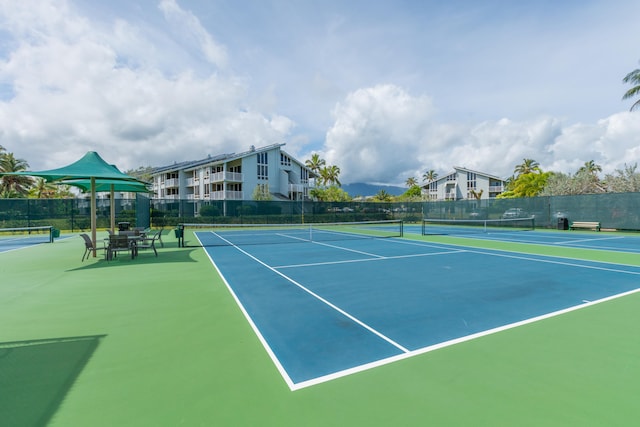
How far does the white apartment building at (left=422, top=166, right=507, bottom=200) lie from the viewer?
6388 cm

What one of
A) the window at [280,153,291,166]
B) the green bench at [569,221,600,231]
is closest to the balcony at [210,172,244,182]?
the window at [280,153,291,166]

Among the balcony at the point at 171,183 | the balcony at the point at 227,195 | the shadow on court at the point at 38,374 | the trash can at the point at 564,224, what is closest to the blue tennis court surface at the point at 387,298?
the shadow on court at the point at 38,374

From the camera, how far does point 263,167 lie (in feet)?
144

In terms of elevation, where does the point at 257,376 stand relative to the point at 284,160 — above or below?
below

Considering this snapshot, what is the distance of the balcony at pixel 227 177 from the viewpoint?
40.4 m

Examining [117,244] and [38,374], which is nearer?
[38,374]

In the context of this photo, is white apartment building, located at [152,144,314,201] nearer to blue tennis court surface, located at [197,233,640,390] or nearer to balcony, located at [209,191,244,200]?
balcony, located at [209,191,244,200]

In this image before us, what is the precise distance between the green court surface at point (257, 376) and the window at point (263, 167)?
38535 millimetres

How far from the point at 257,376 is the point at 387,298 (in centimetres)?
328

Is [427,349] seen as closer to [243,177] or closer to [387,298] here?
[387,298]

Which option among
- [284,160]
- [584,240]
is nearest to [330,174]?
[284,160]

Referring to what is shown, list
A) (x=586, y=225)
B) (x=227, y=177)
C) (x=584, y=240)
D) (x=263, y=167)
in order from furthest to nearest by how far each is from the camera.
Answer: (x=263, y=167)
(x=227, y=177)
(x=586, y=225)
(x=584, y=240)

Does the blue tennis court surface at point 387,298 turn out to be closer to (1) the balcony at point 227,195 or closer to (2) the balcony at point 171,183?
(1) the balcony at point 227,195

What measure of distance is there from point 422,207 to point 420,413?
109ft
